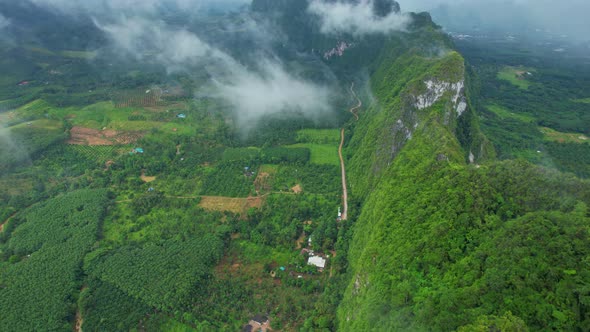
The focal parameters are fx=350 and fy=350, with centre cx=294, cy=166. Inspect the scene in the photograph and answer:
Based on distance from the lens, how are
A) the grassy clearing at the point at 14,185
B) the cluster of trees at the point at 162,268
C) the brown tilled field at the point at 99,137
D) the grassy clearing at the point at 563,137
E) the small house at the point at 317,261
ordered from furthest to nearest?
the brown tilled field at the point at 99,137 < the grassy clearing at the point at 563,137 < the grassy clearing at the point at 14,185 < the small house at the point at 317,261 < the cluster of trees at the point at 162,268

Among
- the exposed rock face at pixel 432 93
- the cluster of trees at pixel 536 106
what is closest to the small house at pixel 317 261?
the exposed rock face at pixel 432 93

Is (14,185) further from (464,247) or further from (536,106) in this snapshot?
(536,106)

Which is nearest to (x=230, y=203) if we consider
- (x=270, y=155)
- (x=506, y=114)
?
(x=270, y=155)

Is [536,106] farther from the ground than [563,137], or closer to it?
farther from the ground

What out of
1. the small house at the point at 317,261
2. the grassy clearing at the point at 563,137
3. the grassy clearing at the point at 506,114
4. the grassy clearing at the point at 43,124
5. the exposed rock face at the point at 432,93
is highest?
the exposed rock face at the point at 432,93

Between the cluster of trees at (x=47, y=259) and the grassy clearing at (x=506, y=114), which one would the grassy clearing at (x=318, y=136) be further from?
the grassy clearing at (x=506, y=114)

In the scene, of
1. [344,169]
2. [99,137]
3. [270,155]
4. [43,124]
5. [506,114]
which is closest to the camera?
[344,169]
